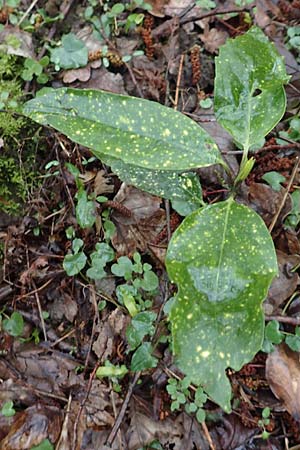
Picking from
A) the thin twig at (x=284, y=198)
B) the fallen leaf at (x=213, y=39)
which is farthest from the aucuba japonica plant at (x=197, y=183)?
the fallen leaf at (x=213, y=39)

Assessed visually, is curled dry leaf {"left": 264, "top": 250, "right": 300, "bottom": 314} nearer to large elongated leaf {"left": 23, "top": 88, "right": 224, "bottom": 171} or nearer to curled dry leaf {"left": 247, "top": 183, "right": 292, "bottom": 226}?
curled dry leaf {"left": 247, "top": 183, "right": 292, "bottom": 226}

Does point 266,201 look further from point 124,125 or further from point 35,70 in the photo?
point 35,70

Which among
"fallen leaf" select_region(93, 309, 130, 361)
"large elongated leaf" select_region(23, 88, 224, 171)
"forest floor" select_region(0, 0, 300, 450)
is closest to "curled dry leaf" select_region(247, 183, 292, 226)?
"forest floor" select_region(0, 0, 300, 450)

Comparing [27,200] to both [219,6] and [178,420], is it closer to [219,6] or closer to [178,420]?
[178,420]

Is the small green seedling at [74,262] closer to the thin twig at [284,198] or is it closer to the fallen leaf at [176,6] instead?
the thin twig at [284,198]

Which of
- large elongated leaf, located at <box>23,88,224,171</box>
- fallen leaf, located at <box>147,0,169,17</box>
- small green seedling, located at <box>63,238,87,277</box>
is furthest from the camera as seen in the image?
fallen leaf, located at <box>147,0,169,17</box>
